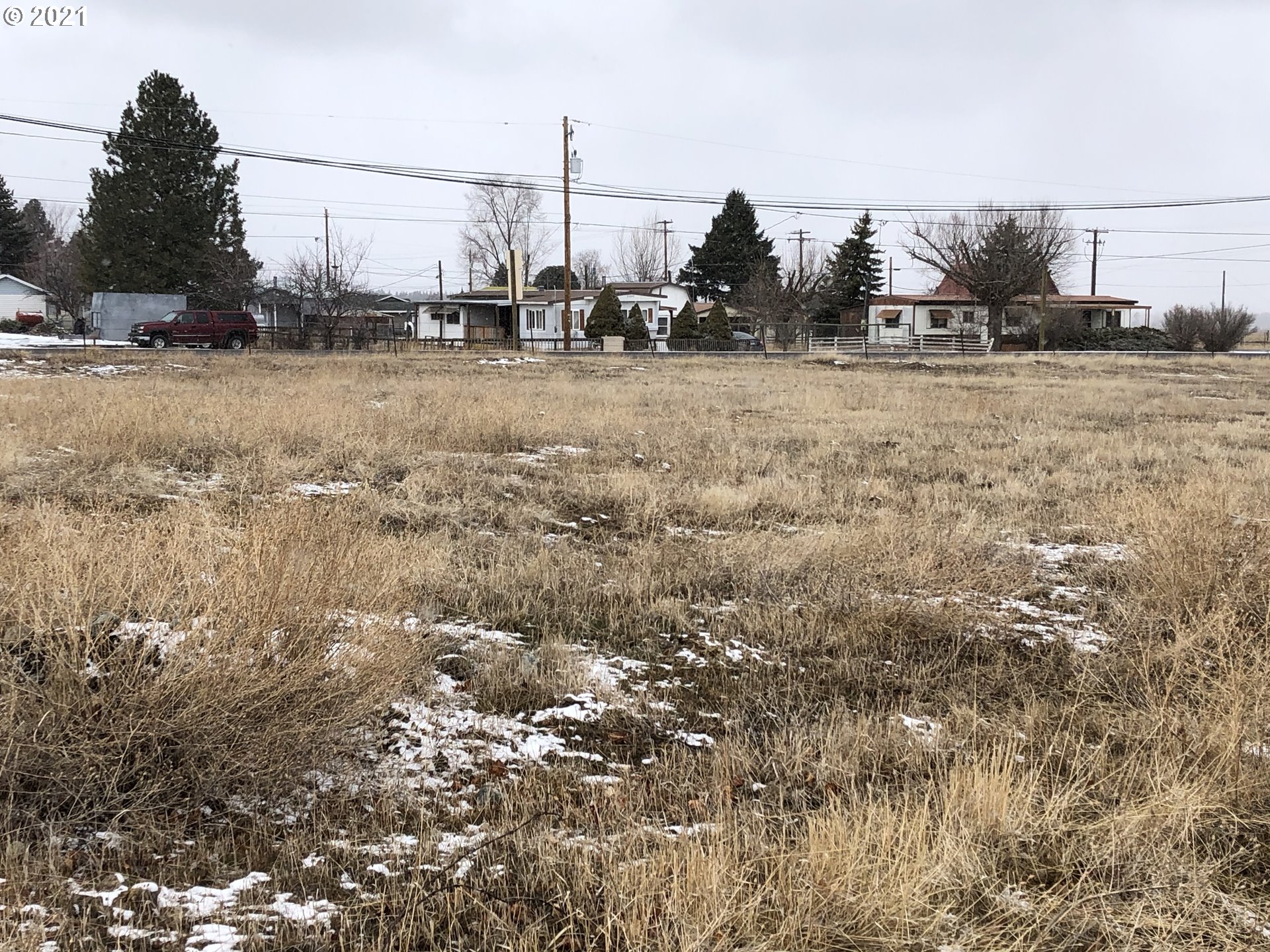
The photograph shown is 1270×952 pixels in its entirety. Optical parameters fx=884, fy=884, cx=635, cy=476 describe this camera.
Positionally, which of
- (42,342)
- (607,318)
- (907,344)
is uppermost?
(607,318)

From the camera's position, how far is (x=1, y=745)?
8.97 ft

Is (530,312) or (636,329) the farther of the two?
(530,312)

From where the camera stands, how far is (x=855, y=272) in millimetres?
68812

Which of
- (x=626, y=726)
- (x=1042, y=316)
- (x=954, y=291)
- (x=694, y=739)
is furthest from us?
(x=954, y=291)

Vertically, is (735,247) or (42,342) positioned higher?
(735,247)

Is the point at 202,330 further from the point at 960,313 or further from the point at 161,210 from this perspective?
the point at 960,313

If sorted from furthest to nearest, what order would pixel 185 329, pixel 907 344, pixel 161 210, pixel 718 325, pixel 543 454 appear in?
pixel 907 344
pixel 718 325
pixel 161 210
pixel 185 329
pixel 543 454

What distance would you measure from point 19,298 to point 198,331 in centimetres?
3513

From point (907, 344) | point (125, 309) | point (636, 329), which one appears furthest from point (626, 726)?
point (907, 344)

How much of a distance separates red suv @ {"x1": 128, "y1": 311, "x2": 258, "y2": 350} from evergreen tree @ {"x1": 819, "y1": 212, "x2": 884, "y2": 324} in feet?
154

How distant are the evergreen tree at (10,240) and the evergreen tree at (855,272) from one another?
61.4 metres

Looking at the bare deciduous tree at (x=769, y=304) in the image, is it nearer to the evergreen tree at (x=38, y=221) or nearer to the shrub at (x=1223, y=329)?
the shrub at (x=1223, y=329)

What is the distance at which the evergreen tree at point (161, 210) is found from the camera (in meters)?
46.8

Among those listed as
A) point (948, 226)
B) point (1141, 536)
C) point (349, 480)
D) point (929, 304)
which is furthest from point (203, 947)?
point (929, 304)
